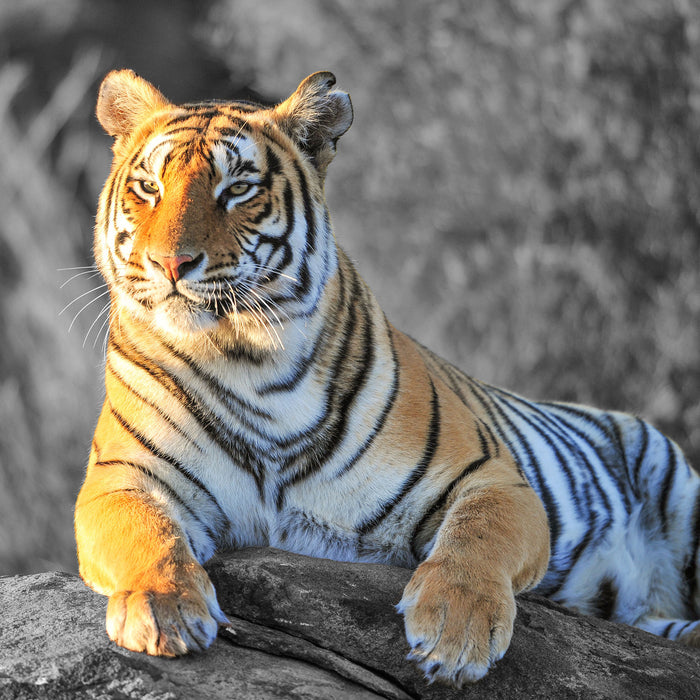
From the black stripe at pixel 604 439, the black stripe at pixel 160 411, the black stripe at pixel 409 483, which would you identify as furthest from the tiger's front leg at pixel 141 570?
the black stripe at pixel 604 439

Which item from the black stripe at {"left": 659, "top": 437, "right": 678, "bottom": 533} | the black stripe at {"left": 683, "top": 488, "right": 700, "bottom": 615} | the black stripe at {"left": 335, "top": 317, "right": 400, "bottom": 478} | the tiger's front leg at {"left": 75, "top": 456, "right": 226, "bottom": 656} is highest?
the black stripe at {"left": 335, "top": 317, "right": 400, "bottom": 478}

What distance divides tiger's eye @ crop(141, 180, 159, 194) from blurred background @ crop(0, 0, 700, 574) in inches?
100

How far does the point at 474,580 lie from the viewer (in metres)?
1.52

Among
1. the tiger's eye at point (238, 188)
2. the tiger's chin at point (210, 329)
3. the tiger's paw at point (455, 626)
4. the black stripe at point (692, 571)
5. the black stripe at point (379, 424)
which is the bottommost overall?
the black stripe at point (692, 571)

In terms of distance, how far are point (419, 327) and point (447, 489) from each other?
2.65 m

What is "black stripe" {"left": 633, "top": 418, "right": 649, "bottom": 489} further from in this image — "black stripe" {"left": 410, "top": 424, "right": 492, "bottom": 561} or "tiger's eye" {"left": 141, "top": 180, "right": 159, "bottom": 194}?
"tiger's eye" {"left": 141, "top": 180, "right": 159, "bottom": 194}

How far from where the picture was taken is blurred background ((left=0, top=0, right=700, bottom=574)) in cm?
424

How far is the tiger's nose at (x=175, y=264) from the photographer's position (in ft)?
5.20

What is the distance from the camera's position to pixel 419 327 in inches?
177

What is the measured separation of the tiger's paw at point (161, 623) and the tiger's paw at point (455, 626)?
1.09 ft

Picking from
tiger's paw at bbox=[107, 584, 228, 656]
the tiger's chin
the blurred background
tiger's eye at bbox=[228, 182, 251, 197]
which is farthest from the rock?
the blurred background

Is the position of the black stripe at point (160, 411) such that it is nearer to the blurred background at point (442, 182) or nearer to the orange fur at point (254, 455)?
the orange fur at point (254, 455)

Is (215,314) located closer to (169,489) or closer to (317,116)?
(169,489)

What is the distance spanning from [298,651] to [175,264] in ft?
2.38
